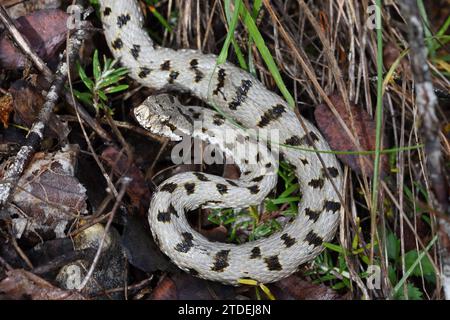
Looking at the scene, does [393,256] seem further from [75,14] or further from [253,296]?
[75,14]

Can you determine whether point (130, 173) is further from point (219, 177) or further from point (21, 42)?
point (21, 42)

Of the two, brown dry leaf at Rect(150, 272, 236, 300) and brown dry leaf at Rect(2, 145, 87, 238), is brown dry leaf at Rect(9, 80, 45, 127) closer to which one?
brown dry leaf at Rect(2, 145, 87, 238)

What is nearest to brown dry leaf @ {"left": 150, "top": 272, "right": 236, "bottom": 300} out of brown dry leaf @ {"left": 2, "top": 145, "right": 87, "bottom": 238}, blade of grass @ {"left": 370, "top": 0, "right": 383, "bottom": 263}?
brown dry leaf @ {"left": 2, "top": 145, "right": 87, "bottom": 238}

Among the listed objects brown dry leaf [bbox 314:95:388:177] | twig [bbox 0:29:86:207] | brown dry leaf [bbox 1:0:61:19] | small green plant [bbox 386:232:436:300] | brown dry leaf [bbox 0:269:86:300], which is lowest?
small green plant [bbox 386:232:436:300]

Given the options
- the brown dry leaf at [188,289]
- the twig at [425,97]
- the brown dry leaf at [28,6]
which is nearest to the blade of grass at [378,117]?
the twig at [425,97]

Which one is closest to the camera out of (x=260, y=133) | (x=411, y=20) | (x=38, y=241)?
(x=411, y=20)

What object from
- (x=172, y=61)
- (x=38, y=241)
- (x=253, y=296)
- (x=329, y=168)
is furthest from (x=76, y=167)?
(x=329, y=168)

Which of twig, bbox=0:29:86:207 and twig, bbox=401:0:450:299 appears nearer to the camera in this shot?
twig, bbox=401:0:450:299
